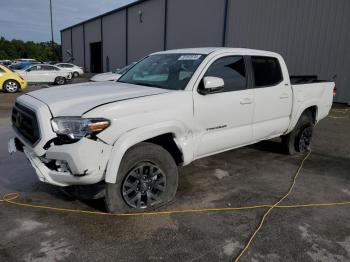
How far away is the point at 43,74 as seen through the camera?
69.6ft

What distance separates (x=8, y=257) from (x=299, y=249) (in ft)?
8.77

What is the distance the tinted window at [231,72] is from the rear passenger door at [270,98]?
245mm

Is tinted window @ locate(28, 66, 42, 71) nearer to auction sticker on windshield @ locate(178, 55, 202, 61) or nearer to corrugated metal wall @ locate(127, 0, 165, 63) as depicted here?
corrugated metal wall @ locate(127, 0, 165, 63)

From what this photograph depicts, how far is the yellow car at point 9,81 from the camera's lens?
15.9 m

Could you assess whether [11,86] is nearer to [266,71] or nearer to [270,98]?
[266,71]

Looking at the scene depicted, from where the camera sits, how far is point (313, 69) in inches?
536

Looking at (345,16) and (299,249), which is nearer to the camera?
(299,249)

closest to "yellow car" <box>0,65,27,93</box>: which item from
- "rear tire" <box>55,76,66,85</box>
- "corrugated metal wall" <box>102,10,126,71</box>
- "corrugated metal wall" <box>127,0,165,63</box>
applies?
"rear tire" <box>55,76,66,85</box>

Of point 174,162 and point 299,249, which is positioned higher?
point 174,162

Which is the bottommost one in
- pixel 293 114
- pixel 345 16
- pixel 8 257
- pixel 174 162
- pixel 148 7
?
pixel 8 257

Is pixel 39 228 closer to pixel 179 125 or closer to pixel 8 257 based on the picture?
pixel 8 257

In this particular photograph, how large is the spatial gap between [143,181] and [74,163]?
34.1 inches

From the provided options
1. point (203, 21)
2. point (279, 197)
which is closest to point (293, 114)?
point (279, 197)

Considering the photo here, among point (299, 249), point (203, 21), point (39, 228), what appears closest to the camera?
point (299, 249)
